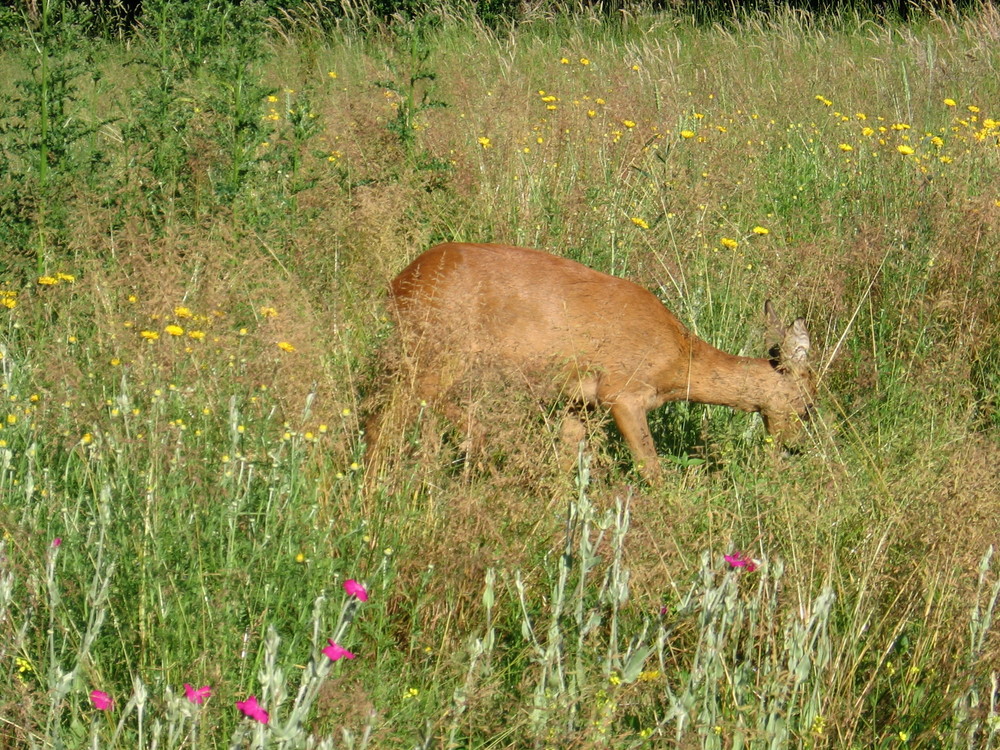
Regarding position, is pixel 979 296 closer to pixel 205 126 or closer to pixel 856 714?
pixel 856 714

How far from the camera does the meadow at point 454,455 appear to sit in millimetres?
2342

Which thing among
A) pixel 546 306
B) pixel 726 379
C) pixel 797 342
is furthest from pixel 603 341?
pixel 797 342

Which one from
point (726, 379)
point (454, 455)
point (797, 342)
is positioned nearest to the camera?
point (454, 455)

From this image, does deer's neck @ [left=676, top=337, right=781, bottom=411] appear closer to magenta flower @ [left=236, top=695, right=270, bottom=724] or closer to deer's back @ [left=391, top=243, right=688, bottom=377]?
deer's back @ [left=391, top=243, right=688, bottom=377]

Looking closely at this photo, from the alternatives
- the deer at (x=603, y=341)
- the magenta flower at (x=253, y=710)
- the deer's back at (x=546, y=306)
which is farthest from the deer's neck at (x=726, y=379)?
the magenta flower at (x=253, y=710)

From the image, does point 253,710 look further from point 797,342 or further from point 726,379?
point 726,379

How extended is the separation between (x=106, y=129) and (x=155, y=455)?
16.8 ft

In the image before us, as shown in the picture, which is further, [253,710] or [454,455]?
[454,455]

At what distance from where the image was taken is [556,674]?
231 centimetres

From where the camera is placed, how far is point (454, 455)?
4.29 m

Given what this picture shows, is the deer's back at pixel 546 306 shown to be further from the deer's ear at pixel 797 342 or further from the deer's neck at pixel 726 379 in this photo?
the deer's ear at pixel 797 342

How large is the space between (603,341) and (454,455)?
2.88 ft

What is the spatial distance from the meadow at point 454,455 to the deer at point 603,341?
0.60 feet

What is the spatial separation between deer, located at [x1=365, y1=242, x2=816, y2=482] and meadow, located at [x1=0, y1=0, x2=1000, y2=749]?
0.18m
